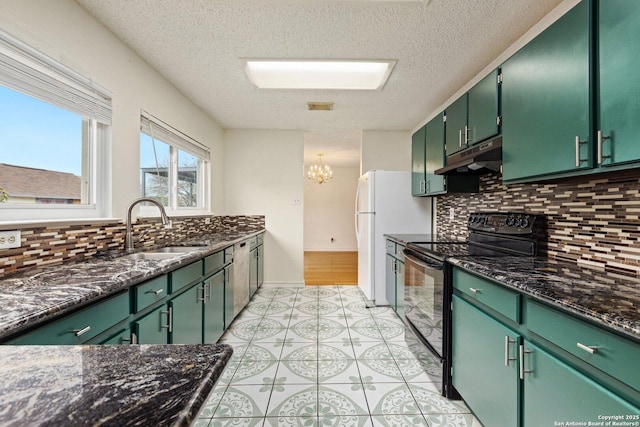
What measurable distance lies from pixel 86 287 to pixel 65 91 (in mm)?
1173

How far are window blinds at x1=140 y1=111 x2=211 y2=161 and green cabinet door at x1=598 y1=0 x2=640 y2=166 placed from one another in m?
2.72

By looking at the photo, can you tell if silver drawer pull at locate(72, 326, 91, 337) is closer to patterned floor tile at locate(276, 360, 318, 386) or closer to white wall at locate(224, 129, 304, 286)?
patterned floor tile at locate(276, 360, 318, 386)

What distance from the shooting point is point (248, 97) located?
114 inches

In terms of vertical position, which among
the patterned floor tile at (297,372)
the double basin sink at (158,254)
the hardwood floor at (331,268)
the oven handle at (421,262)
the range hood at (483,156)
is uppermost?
the range hood at (483,156)

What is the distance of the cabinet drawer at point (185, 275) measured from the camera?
1.61 m

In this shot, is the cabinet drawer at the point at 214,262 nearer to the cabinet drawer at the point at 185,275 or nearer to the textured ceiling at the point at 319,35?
the cabinet drawer at the point at 185,275

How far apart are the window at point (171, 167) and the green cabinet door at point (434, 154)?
8.20 feet

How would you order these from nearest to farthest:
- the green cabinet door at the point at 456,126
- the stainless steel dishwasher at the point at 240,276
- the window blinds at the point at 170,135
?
1. the green cabinet door at the point at 456,126
2. the window blinds at the point at 170,135
3. the stainless steel dishwasher at the point at 240,276

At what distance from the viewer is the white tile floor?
1.54 metres

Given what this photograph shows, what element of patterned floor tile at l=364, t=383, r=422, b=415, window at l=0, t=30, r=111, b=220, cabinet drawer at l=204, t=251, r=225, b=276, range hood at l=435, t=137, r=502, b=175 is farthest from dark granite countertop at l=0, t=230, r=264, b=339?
range hood at l=435, t=137, r=502, b=175

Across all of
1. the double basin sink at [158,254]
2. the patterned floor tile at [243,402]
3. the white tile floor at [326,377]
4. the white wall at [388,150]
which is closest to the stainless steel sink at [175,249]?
the double basin sink at [158,254]

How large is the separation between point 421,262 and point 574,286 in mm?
970

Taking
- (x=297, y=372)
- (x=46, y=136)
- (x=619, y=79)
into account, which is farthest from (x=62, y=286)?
(x=619, y=79)

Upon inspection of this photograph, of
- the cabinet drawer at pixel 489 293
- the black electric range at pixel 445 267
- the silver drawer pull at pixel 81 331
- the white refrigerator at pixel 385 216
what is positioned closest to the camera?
the silver drawer pull at pixel 81 331
